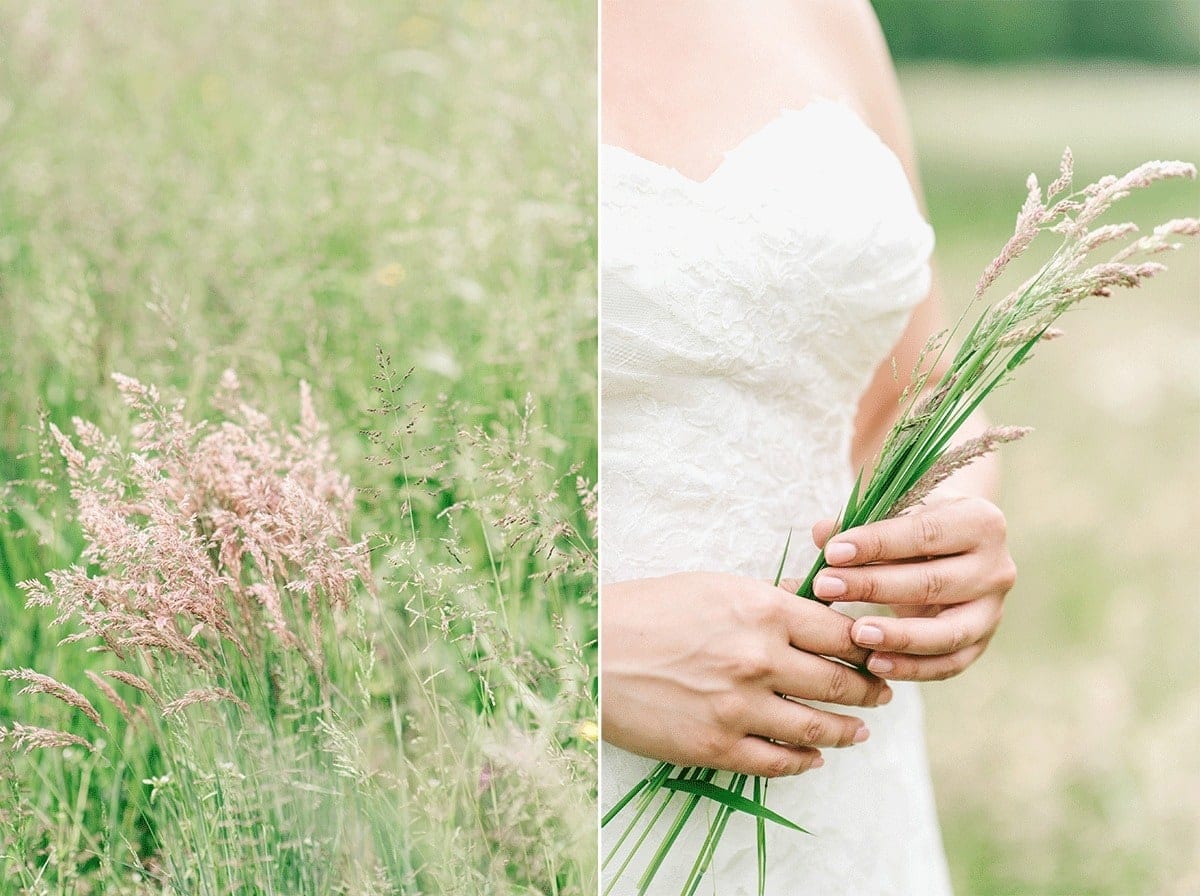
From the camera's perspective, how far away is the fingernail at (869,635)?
2.62 feet

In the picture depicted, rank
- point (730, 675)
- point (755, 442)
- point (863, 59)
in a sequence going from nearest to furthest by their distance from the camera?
point (730, 675) → point (755, 442) → point (863, 59)

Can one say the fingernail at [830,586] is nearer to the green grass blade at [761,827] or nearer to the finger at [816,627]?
the finger at [816,627]

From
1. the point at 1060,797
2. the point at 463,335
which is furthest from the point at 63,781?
the point at 1060,797

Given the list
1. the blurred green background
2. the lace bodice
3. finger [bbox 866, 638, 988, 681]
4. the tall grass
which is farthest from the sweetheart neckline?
the blurred green background

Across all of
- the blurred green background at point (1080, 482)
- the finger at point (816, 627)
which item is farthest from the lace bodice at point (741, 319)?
the blurred green background at point (1080, 482)

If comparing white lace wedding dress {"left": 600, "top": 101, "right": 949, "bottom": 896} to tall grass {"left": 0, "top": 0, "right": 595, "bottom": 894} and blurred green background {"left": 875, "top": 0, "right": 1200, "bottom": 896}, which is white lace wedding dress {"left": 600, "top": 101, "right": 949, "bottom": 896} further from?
blurred green background {"left": 875, "top": 0, "right": 1200, "bottom": 896}

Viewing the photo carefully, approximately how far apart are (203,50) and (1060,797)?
1.79m

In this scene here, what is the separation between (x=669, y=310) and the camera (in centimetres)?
83

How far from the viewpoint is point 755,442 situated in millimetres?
909

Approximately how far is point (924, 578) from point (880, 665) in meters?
0.08

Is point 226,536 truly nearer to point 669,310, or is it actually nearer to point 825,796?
point 669,310

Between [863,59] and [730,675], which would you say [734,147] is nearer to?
[863,59]

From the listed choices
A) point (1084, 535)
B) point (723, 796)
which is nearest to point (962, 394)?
point (723, 796)

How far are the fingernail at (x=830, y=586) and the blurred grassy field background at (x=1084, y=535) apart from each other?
1.03m
